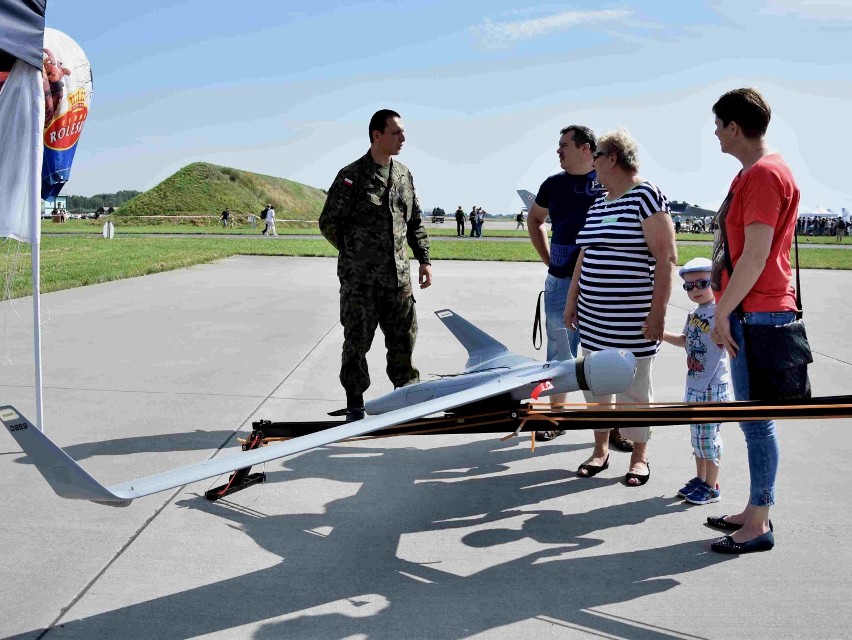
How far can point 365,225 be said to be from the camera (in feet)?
17.0

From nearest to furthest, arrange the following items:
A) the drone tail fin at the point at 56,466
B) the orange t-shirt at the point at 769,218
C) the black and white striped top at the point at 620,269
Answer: the drone tail fin at the point at 56,466, the orange t-shirt at the point at 769,218, the black and white striped top at the point at 620,269

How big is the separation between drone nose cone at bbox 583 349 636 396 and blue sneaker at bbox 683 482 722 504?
1111 millimetres

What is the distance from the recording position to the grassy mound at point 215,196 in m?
76.6

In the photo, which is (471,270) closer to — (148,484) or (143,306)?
(143,306)

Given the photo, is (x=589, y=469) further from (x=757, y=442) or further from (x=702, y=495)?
(x=757, y=442)

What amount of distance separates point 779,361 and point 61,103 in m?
4.68

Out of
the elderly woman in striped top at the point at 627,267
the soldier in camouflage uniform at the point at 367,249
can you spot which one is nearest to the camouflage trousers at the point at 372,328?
the soldier in camouflage uniform at the point at 367,249

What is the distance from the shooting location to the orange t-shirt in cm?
321

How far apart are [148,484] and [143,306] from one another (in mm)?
9489

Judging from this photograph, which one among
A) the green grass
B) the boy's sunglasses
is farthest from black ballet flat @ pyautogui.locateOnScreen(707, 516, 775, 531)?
the green grass

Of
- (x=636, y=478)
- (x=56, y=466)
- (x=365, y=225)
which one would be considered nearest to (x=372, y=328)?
(x=365, y=225)

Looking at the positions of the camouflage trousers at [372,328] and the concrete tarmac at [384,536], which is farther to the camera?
the camouflage trousers at [372,328]

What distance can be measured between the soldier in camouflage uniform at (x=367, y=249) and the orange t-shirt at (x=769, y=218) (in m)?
2.41

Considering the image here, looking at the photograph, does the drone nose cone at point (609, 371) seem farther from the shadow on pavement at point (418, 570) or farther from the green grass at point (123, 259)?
the green grass at point (123, 259)
